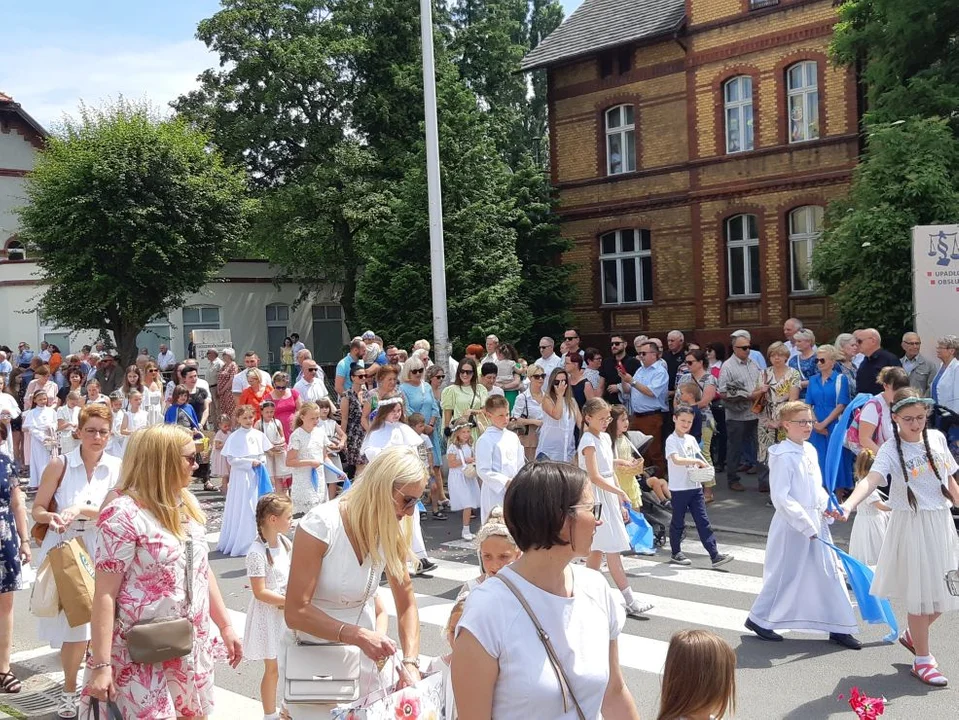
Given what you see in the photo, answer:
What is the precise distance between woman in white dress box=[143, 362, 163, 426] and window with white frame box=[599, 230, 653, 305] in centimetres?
1454

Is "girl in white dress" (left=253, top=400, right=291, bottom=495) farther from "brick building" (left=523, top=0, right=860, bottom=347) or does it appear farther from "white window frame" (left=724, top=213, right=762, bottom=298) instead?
"white window frame" (left=724, top=213, right=762, bottom=298)

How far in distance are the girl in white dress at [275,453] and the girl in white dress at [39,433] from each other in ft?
19.4

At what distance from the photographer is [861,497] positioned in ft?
23.1

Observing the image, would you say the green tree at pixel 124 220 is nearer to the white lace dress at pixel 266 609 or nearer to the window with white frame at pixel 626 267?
the window with white frame at pixel 626 267

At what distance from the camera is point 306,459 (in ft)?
38.1

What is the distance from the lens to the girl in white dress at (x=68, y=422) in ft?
53.5

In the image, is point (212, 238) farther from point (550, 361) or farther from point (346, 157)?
point (550, 361)

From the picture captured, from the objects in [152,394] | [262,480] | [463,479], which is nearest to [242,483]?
[262,480]

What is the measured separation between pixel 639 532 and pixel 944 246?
6037mm

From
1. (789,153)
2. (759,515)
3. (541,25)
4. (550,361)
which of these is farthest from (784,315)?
(541,25)

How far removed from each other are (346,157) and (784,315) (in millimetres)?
16270

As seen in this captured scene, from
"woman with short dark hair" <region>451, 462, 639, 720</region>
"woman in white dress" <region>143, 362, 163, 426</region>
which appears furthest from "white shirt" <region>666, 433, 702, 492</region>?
"woman in white dress" <region>143, 362, 163, 426</region>

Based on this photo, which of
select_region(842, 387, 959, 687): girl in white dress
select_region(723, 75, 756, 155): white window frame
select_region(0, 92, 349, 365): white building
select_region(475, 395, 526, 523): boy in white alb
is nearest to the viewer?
select_region(842, 387, 959, 687): girl in white dress

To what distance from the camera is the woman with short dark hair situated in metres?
2.97
